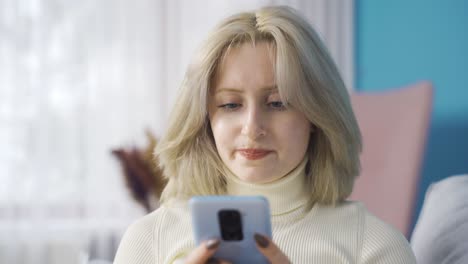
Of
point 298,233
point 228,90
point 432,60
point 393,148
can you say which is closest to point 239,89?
point 228,90

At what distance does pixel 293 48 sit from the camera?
1026mm

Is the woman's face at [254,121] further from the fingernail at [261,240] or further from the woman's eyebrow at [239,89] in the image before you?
the fingernail at [261,240]

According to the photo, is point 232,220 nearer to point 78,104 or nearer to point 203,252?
point 203,252

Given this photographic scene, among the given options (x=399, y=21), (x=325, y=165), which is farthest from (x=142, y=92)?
(x=325, y=165)

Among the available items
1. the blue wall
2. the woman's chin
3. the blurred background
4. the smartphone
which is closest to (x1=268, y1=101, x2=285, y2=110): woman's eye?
the woman's chin

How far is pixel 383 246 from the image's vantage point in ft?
3.34

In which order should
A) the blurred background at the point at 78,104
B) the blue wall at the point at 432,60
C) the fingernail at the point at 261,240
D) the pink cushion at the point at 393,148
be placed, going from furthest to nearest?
the blurred background at the point at 78,104
the blue wall at the point at 432,60
the pink cushion at the point at 393,148
the fingernail at the point at 261,240

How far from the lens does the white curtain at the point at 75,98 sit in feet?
9.80

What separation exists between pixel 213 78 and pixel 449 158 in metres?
1.75

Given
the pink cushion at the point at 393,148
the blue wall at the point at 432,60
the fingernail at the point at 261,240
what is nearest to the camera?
the fingernail at the point at 261,240

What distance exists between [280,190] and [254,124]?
0.45ft

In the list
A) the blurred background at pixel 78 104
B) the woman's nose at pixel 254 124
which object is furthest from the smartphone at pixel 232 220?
the blurred background at pixel 78 104

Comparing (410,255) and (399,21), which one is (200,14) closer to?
(399,21)

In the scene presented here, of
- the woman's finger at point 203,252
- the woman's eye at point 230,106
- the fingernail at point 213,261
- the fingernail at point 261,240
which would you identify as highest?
the woman's eye at point 230,106
